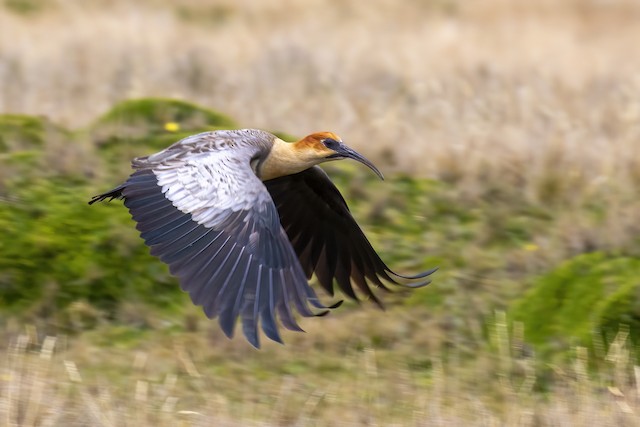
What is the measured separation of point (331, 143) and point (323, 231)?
0.70 m

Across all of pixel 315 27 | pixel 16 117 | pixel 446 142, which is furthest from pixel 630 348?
pixel 315 27

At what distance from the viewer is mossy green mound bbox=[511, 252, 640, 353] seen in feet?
21.5

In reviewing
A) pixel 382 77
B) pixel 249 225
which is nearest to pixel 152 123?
pixel 249 225

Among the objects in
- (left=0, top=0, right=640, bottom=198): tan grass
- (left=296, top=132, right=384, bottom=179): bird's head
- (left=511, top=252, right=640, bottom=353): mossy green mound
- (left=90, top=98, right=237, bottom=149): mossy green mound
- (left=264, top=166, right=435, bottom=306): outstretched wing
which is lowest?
(left=511, top=252, right=640, bottom=353): mossy green mound

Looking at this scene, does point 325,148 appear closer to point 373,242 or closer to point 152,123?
point 373,242

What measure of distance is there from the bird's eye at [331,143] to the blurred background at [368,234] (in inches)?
47.8

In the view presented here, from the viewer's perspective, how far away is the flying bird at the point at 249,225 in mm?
5047

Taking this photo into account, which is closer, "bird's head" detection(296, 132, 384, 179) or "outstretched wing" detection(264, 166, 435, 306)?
"bird's head" detection(296, 132, 384, 179)

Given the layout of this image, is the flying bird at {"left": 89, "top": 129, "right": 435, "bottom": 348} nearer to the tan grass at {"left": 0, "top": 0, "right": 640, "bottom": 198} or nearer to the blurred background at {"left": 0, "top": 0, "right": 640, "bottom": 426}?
the blurred background at {"left": 0, "top": 0, "right": 640, "bottom": 426}

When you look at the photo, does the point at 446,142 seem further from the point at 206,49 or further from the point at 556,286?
the point at 206,49

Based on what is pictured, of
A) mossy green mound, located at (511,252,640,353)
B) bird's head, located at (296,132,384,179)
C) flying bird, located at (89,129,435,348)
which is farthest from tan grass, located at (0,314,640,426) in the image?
bird's head, located at (296,132,384,179)

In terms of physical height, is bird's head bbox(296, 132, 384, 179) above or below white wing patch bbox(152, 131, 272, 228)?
above

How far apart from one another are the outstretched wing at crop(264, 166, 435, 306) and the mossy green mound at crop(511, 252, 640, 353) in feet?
3.12

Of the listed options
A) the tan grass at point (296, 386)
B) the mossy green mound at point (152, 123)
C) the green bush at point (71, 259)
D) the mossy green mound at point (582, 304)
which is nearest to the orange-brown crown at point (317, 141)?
the tan grass at point (296, 386)
